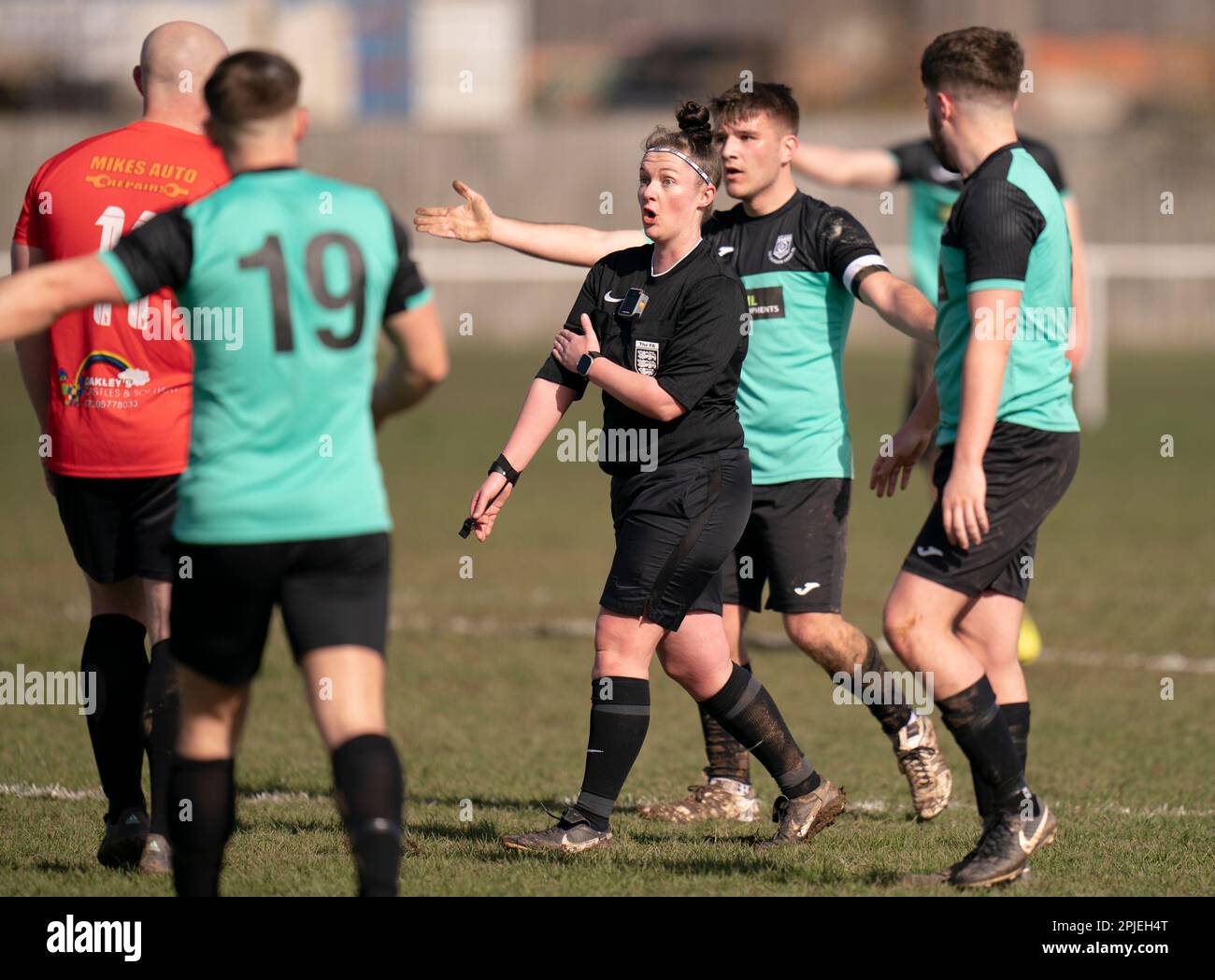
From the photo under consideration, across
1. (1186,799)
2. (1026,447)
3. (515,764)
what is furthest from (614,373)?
(1186,799)

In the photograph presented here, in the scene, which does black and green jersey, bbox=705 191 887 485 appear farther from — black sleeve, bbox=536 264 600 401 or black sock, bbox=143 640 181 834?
black sock, bbox=143 640 181 834

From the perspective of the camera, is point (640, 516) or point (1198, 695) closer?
point (640, 516)

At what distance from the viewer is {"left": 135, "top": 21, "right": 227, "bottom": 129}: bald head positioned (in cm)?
475

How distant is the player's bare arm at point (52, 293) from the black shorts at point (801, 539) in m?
2.67

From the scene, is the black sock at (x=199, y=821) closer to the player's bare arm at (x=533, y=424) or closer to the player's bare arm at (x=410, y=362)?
the player's bare arm at (x=410, y=362)

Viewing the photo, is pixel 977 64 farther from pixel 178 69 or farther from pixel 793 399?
pixel 178 69

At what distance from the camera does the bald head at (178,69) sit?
15.6ft

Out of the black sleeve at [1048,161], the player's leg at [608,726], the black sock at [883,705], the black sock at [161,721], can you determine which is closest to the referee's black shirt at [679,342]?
the player's leg at [608,726]

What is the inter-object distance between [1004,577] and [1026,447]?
56 centimetres

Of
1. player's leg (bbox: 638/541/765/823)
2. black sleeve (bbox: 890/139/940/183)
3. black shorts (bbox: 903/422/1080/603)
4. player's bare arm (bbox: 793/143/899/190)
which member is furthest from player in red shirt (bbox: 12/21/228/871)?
black sleeve (bbox: 890/139/940/183)

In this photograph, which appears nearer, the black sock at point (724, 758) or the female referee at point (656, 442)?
the female referee at point (656, 442)
